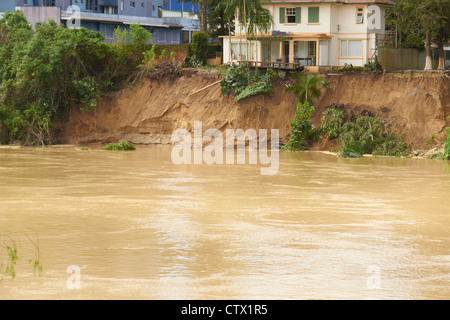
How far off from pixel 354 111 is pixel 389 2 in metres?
11.2

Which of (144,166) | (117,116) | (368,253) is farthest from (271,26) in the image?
(368,253)

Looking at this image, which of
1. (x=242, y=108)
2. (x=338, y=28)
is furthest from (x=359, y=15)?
(x=242, y=108)

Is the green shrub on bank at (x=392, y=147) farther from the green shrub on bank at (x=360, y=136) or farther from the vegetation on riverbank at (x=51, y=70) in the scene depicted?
the vegetation on riverbank at (x=51, y=70)

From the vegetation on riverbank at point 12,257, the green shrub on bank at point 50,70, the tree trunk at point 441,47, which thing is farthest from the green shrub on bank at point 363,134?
the vegetation on riverbank at point 12,257

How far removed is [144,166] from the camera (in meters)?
36.7

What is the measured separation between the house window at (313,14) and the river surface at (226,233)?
17.8 meters

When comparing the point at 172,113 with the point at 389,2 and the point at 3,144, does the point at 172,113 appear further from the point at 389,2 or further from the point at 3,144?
the point at 389,2

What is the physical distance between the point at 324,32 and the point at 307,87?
269 inches

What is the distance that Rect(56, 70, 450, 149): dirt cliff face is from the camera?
4347 cm

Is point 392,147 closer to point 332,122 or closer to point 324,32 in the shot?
point 332,122

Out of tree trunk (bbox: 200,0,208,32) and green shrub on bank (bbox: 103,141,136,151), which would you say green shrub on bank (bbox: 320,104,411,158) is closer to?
green shrub on bank (bbox: 103,141,136,151)

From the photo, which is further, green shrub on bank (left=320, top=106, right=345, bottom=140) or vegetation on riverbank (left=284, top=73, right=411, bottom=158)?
green shrub on bank (left=320, top=106, right=345, bottom=140)

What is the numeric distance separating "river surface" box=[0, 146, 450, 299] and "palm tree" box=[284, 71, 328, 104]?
1060 cm

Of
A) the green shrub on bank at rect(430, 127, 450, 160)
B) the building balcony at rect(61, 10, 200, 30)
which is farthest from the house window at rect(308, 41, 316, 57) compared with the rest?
the building balcony at rect(61, 10, 200, 30)
